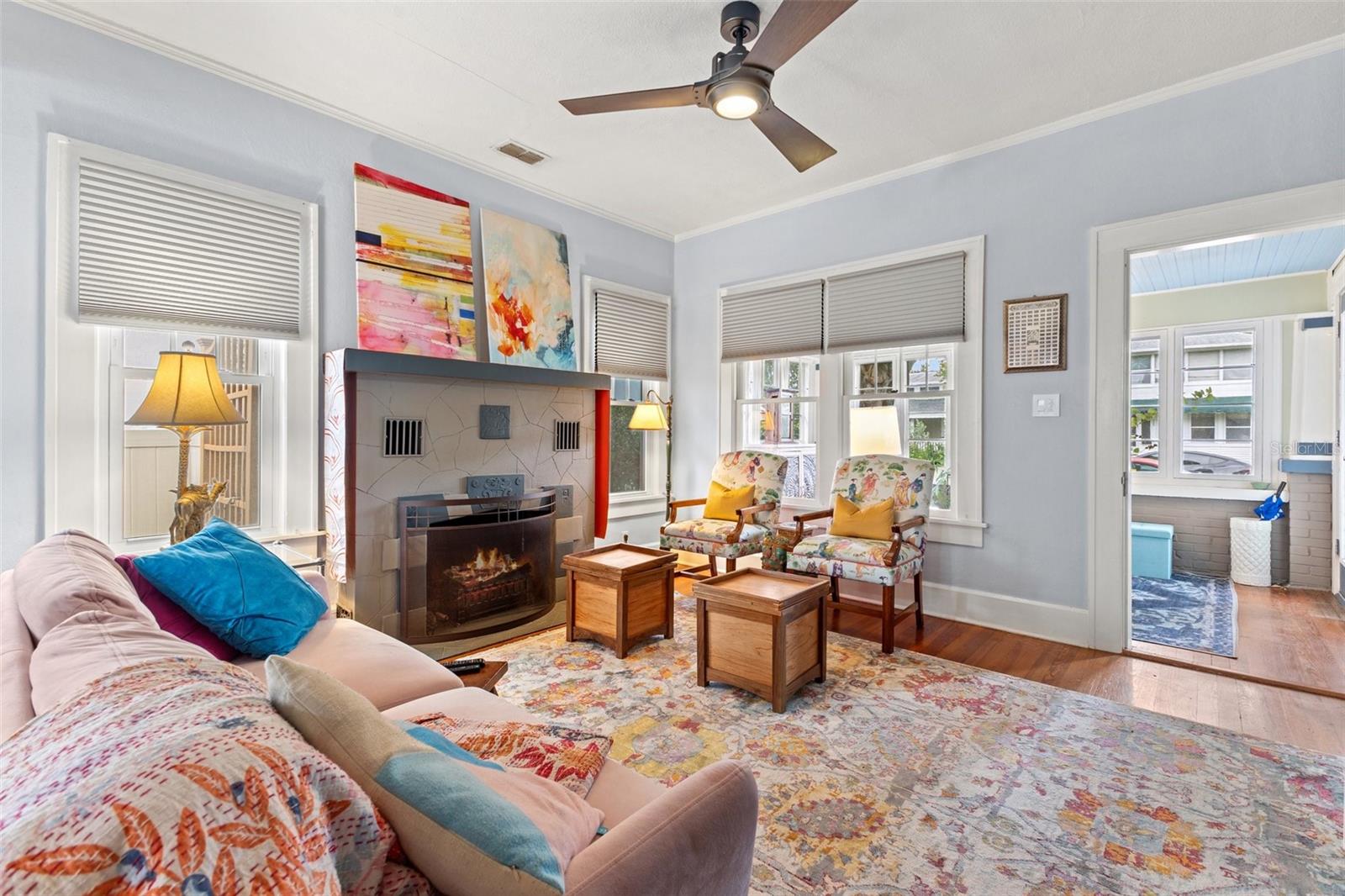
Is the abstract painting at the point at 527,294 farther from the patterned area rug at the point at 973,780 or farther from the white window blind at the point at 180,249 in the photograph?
the patterned area rug at the point at 973,780

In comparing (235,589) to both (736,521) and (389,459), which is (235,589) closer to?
(389,459)

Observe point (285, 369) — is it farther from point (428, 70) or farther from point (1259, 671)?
point (1259, 671)

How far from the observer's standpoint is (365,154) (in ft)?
11.4

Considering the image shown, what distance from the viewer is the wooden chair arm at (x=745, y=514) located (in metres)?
3.95

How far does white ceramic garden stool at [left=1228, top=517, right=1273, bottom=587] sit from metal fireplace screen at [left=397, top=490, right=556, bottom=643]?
5.23 m

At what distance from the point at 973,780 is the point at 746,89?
2633 mm

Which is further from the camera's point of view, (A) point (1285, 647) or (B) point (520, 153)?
(B) point (520, 153)

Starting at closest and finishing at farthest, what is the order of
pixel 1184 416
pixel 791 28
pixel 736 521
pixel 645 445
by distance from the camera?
1. pixel 791 28
2. pixel 736 521
3. pixel 645 445
4. pixel 1184 416

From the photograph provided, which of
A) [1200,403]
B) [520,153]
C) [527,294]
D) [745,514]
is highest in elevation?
[520,153]

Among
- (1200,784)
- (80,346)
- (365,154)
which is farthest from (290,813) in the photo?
(365,154)

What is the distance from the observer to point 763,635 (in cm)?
256

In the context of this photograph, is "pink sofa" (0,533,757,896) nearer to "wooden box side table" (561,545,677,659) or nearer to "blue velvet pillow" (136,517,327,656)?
"blue velvet pillow" (136,517,327,656)

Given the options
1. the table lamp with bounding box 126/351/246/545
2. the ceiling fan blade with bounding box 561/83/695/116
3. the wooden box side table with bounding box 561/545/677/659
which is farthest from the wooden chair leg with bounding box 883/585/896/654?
the table lamp with bounding box 126/351/246/545

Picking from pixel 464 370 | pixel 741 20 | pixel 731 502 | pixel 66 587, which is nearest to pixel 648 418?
pixel 731 502
